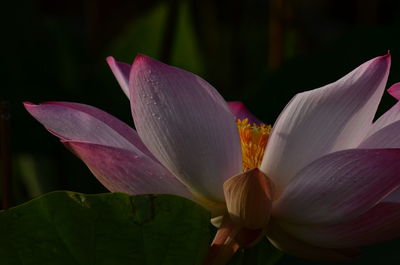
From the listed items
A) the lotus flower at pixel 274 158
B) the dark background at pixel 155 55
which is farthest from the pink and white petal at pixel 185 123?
the dark background at pixel 155 55

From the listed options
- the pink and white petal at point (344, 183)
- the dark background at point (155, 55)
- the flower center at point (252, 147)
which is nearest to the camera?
the pink and white petal at point (344, 183)

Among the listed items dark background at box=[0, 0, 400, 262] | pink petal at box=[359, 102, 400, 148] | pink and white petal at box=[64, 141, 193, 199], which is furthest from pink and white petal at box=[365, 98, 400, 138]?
dark background at box=[0, 0, 400, 262]

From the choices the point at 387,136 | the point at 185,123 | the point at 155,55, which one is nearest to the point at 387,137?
the point at 387,136

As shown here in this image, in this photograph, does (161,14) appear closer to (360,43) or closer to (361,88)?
(360,43)

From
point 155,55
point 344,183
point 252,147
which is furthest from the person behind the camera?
point 155,55

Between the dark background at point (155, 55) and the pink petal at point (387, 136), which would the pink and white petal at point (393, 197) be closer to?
the pink petal at point (387, 136)

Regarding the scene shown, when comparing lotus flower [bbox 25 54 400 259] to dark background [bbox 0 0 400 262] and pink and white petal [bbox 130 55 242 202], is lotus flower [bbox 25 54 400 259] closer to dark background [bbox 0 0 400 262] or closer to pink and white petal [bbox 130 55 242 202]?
pink and white petal [bbox 130 55 242 202]

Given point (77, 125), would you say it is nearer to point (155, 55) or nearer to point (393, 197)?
point (393, 197)

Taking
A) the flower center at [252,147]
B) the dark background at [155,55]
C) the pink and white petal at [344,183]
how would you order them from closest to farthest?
the pink and white petal at [344,183] → the flower center at [252,147] → the dark background at [155,55]

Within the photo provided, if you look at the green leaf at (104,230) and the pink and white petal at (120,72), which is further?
the pink and white petal at (120,72)
